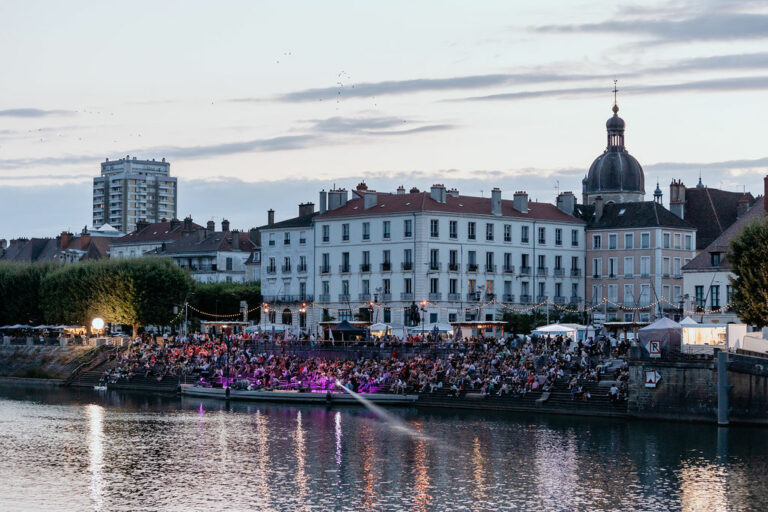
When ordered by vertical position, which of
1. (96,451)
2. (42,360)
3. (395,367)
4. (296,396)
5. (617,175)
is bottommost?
(96,451)

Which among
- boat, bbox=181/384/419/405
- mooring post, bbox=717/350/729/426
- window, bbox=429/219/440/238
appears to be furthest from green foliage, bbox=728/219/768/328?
window, bbox=429/219/440/238

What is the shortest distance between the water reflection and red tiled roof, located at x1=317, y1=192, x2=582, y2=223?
3614 centimetres

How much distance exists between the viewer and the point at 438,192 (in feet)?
349

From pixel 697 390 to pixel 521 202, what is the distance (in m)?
49.0

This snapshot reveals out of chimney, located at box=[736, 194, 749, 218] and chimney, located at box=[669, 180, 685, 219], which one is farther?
chimney, located at box=[669, 180, 685, 219]

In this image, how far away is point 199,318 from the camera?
11756 cm

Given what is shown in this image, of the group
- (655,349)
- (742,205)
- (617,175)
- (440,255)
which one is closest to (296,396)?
(655,349)

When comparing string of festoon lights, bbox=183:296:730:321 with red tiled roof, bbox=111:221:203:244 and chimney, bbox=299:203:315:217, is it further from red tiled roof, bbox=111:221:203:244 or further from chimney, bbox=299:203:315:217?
red tiled roof, bbox=111:221:203:244

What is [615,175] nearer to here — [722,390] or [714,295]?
[714,295]

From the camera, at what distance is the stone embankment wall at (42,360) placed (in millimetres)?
101375

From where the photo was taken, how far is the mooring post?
61188 millimetres

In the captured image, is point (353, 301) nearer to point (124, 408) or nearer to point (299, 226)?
point (299, 226)

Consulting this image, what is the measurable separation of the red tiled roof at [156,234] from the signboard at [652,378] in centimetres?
9128

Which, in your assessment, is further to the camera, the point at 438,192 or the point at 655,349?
the point at 438,192
